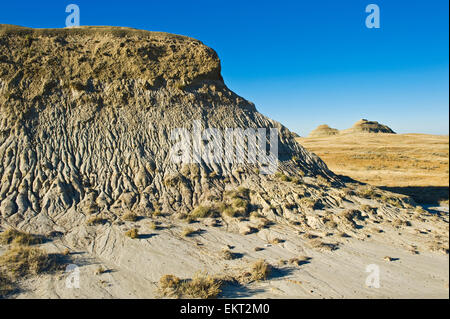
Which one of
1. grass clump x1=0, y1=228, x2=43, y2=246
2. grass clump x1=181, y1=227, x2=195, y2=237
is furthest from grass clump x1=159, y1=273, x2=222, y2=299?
grass clump x1=0, y1=228, x2=43, y2=246

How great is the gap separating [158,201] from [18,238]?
21.8 ft

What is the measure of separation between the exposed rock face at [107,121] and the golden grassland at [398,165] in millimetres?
11836

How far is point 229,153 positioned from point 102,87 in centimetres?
1048

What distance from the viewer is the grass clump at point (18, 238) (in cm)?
1151

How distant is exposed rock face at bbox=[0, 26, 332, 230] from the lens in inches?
592

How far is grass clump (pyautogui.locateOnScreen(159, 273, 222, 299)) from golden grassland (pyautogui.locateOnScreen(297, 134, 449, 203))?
19.7m

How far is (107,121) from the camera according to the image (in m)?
18.0

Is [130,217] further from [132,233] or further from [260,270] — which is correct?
[260,270]

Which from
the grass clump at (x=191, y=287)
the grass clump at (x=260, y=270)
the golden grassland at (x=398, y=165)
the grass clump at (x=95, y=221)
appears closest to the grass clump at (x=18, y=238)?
the grass clump at (x=95, y=221)

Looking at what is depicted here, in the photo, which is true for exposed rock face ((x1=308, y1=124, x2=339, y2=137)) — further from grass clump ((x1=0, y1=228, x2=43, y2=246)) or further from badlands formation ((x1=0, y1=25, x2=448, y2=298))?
grass clump ((x1=0, y1=228, x2=43, y2=246))

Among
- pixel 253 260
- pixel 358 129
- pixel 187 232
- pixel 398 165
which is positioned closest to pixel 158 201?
pixel 187 232

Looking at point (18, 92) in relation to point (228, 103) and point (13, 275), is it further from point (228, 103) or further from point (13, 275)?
point (228, 103)
